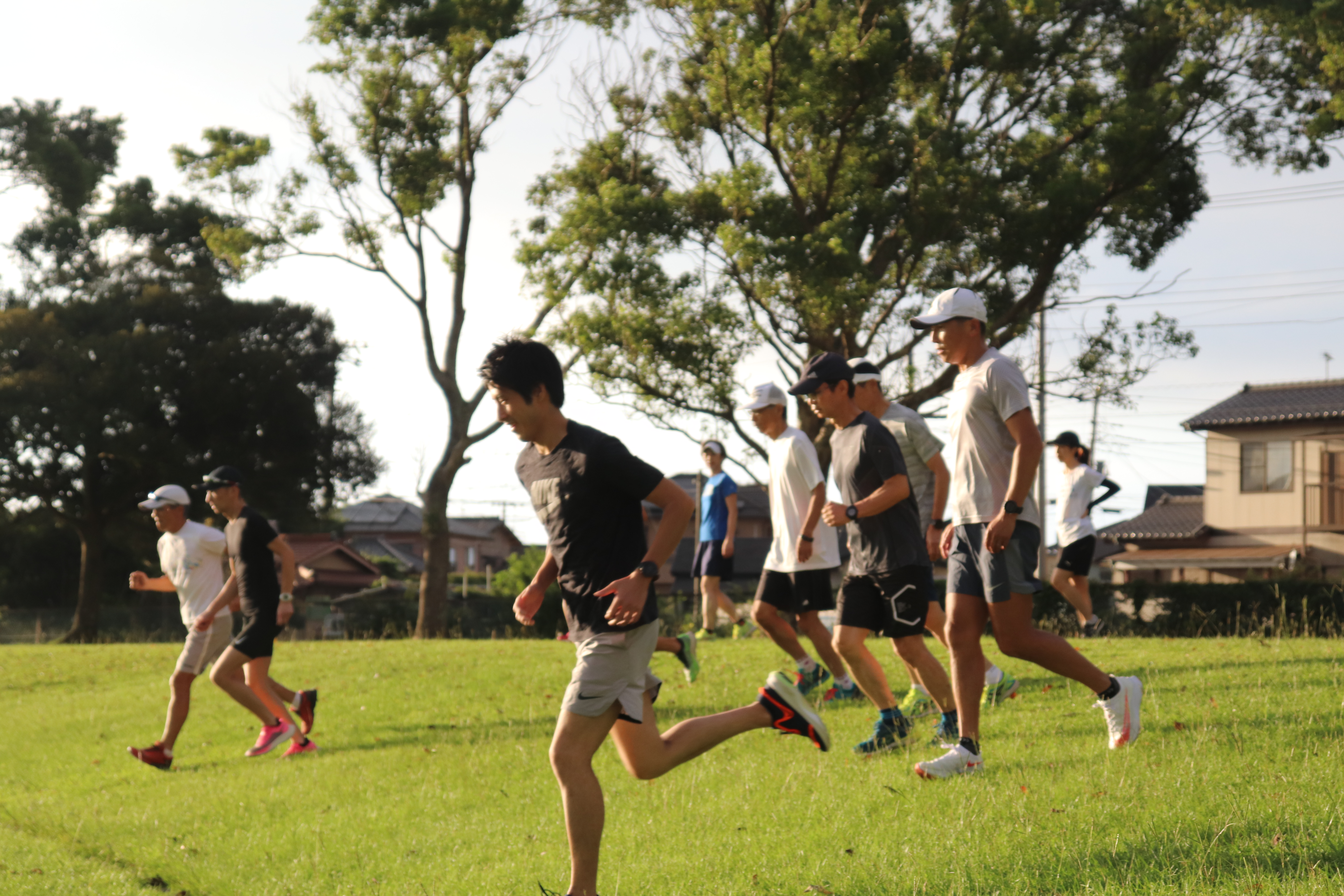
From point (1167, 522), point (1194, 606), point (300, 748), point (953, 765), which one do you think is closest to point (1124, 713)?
point (953, 765)

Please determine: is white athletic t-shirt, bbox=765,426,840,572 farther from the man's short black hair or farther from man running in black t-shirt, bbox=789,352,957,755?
the man's short black hair

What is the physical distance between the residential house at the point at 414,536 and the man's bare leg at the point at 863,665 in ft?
268

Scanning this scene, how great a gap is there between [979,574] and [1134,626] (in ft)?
48.9

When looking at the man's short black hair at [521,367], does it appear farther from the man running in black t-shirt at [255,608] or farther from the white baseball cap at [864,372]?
the man running in black t-shirt at [255,608]

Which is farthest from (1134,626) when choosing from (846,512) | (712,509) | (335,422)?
(335,422)

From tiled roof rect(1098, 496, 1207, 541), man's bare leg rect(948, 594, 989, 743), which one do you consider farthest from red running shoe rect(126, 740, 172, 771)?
tiled roof rect(1098, 496, 1207, 541)

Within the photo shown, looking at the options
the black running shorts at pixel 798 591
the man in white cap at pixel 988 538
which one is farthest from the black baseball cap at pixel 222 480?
the man in white cap at pixel 988 538

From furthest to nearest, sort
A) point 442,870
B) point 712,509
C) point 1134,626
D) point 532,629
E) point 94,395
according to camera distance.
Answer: point 94,395 < point 532,629 < point 1134,626 < point 712,509 < point 442,870

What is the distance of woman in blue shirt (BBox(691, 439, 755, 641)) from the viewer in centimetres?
1215

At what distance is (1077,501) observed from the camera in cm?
1221

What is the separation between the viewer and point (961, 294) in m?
5.70

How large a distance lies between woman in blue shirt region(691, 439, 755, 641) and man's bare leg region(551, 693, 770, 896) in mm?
6835

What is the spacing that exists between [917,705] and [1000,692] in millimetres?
665

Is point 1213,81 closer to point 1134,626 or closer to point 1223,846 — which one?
point 1134,626
